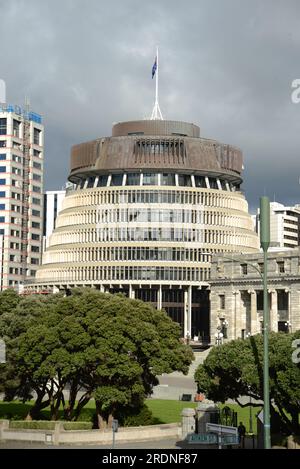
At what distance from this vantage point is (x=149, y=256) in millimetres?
172750

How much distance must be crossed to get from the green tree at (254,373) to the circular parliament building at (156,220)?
114 meters

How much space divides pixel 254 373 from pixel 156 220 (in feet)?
400

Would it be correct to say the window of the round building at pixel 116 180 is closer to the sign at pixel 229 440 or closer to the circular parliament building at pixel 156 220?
the circular parliament building at pixel 156 220

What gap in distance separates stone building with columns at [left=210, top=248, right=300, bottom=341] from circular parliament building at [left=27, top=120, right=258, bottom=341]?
2242cm

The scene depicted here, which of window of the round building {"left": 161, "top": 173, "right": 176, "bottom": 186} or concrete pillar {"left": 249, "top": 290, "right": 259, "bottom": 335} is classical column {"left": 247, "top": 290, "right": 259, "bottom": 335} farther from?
window of the round building {"left": 161, "top": 173, "right": 176, "bottom": 186}

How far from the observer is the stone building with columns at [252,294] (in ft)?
444

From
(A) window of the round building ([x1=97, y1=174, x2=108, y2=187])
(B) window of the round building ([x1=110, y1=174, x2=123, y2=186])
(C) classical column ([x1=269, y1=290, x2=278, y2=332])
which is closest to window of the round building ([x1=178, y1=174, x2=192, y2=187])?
(B) window of the round building ([x1=110, y1=174, x2=123, y2=186])

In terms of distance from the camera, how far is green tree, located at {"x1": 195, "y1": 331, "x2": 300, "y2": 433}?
5025 cm

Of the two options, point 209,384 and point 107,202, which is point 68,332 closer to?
point 209,384

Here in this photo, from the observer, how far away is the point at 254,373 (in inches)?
2042

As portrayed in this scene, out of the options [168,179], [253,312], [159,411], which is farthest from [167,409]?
[168,179]

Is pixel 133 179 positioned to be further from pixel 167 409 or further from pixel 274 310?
pixel 167 409
